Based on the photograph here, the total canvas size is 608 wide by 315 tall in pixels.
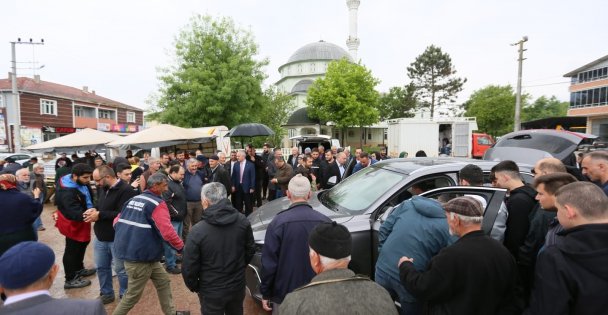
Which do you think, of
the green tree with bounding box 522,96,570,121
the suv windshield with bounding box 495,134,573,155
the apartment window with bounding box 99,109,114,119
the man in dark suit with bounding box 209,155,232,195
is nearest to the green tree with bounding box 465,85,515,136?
the green tree with bounding box 522,96,570,121

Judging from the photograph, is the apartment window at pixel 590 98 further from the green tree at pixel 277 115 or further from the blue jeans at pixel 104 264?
the blue jeans at pixel 104 264

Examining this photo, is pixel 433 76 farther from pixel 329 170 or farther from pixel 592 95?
pixel 329 170

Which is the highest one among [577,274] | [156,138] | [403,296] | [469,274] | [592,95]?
[592,95]

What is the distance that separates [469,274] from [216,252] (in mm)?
1889

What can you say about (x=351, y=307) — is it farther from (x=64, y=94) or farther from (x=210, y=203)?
(x=64, y=94)

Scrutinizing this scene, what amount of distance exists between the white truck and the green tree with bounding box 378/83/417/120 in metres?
24.1

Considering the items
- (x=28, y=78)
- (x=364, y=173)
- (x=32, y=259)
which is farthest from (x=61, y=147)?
(x=28, y=78)

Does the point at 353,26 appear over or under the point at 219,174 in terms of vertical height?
over

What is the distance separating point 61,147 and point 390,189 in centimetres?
1149

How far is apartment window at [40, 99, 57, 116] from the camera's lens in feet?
104

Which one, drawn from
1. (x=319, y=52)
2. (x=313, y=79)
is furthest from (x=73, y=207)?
(x=319, y=52)

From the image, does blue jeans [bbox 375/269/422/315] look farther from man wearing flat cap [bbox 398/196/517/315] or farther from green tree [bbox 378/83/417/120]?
green tree [bbox 378/83/417/120]

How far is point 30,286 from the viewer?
1.48m

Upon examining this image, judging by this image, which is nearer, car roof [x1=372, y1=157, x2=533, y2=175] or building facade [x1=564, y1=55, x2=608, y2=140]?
car roof [x1=372, y1=157, x2=533, y2=175]
